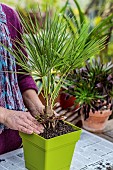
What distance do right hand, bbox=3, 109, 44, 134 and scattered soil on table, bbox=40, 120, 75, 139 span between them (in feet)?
0.07

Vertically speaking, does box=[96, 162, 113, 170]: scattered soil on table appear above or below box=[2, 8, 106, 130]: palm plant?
below

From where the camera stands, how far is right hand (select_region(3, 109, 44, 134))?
3.66 ft

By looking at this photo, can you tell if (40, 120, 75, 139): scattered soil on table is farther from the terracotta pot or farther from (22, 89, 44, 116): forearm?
the terracotta pot

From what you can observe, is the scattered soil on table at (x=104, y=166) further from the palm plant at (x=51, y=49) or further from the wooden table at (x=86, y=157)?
the palm plant at (x=51, y=49)

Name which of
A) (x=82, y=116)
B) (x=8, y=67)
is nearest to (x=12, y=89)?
(x=8, y=67)

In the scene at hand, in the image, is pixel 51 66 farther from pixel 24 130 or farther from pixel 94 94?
pixel 94 94

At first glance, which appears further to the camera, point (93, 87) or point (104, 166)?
point (93, 87)

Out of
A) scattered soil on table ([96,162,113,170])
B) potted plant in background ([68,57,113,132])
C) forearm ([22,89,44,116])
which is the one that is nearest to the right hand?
forearm ([22,89,44,116])

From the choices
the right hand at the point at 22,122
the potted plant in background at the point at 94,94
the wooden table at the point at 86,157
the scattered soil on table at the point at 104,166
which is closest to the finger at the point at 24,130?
the right hand at the point at 22,122

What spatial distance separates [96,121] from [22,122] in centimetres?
79

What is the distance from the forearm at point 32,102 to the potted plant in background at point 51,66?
203 millimetres

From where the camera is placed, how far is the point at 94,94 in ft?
6.02

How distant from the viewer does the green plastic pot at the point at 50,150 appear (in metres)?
1.08

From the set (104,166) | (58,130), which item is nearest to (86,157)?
(104,166)
